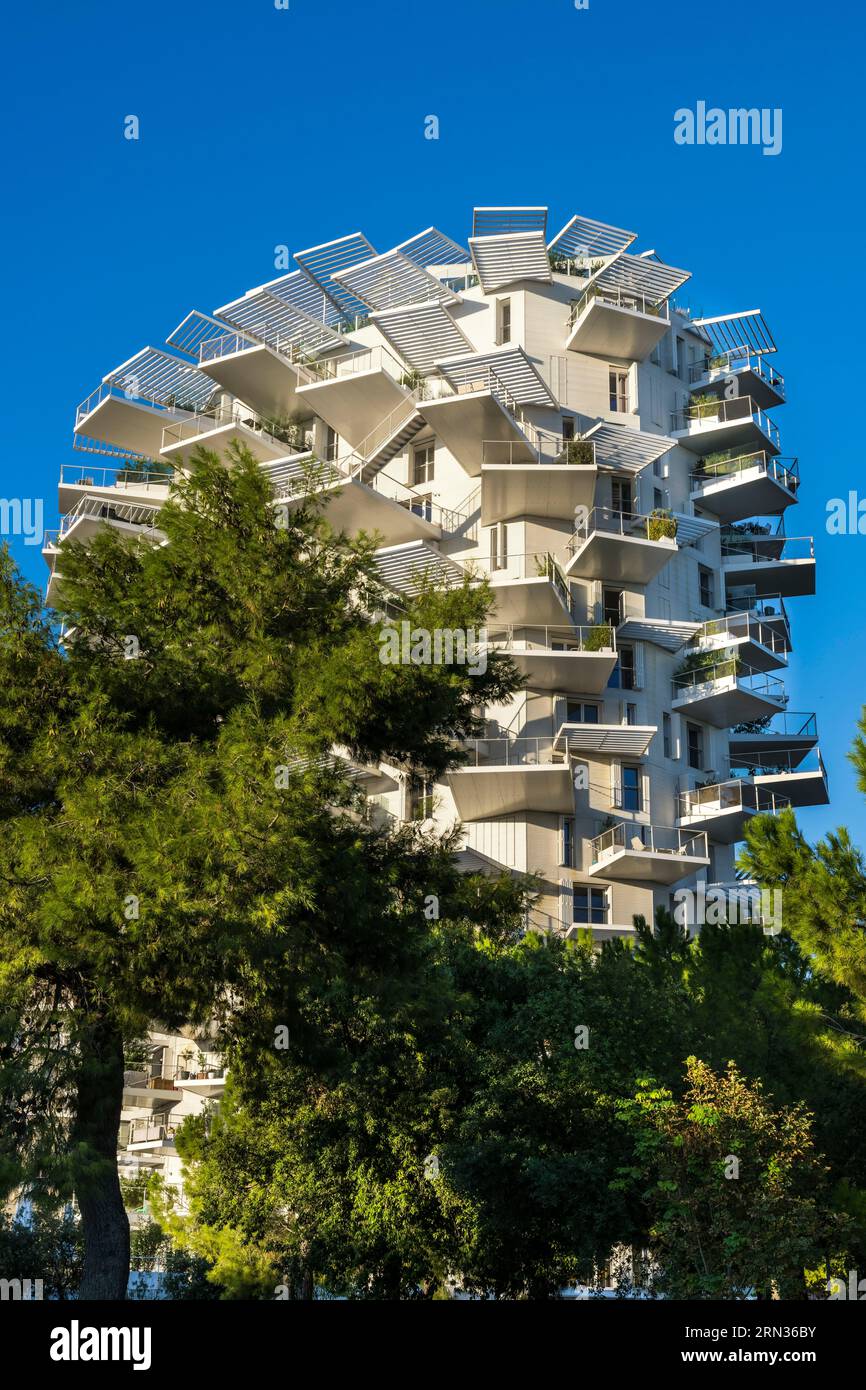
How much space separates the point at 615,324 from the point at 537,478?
783 cm

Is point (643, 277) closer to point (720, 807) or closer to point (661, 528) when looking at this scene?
point (661, 528)

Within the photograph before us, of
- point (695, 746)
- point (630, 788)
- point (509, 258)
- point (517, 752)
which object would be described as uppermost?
point (509, 258)

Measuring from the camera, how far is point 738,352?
5791 centimetres

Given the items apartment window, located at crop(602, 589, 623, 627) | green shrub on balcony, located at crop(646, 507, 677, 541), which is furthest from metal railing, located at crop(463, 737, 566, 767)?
green shrub on balcony, located at crop(646, 507, 677, 541)

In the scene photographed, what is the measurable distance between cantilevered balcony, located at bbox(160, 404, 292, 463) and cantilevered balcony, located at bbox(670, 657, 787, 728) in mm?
17300

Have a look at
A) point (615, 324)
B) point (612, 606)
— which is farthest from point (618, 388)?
point (612, 606)

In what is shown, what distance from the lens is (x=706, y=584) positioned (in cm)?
5512

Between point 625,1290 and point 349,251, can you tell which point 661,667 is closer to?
point 349,251

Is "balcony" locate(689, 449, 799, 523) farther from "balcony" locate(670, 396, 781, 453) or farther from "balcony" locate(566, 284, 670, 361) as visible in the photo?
"balcony" locate(566, 284, 670, 361)

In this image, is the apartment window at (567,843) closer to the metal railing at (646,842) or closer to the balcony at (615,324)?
the metal railing at (646,842)

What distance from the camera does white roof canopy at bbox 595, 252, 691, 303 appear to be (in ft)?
A: 173

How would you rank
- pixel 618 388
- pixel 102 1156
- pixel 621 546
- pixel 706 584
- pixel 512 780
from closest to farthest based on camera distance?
pixel 102 1156 < pixel 512 780 < pixel 621 546 < pixel 618 388 < pixel 706 584
